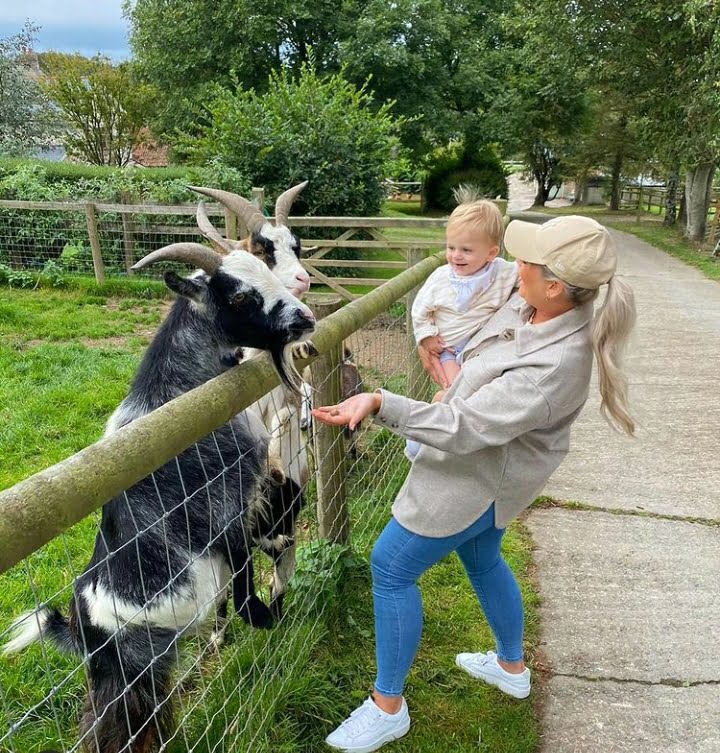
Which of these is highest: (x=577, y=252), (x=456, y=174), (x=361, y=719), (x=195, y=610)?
(x=577, y=252)

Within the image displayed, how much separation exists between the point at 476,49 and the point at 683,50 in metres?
9.69

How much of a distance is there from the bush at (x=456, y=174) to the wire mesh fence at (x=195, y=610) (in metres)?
26.4

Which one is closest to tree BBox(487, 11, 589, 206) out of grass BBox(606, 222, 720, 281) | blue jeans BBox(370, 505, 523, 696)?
grass BBox(606, 222, 720, 281)

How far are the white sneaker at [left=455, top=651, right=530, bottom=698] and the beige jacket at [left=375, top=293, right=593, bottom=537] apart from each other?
917 mm

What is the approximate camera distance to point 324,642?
3.00m

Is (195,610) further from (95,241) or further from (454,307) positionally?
(95,241)

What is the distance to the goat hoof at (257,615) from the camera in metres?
2.65

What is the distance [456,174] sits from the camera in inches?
1136

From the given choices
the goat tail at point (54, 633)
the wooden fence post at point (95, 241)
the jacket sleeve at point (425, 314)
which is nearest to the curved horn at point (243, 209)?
the jacket sleeve at point (425, 314)

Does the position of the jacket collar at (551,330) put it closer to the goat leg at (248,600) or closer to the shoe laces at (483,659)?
the goat leg at (248,600)

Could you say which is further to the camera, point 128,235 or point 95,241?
point 128,235

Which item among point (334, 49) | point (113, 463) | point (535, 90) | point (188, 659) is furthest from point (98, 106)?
point (113, 463)

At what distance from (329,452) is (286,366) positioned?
825 millimetres

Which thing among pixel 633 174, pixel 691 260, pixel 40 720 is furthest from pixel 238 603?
pixel 633 174
